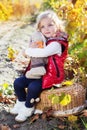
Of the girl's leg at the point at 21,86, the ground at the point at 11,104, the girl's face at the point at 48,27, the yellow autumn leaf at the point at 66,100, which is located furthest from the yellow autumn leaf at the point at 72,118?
the girl's face at the point at 48,27

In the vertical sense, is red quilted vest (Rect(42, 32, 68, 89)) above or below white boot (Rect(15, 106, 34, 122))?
above

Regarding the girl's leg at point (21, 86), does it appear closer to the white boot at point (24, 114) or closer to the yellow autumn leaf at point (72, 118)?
the white boot at point (24, 114)

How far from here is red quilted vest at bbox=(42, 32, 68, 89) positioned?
4.32 metres

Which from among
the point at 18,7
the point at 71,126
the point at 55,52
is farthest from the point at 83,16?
the point at 18,7

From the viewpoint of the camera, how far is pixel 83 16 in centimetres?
563

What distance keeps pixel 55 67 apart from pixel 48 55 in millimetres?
143

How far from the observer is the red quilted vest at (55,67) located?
4.32 meters

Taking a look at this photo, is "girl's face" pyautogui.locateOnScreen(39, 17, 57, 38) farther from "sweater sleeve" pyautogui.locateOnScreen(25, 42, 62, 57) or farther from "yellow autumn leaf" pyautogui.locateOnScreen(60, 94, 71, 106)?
"yellow autumn leaf" pyautogui.locateOnScreen(60, 94, 71, 106)

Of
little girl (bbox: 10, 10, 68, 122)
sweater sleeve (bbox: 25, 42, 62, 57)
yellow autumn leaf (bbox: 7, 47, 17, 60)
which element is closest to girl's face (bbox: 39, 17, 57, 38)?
little girl (bbox: 10, 10, 68, 122)

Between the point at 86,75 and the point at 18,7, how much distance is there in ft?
31.8

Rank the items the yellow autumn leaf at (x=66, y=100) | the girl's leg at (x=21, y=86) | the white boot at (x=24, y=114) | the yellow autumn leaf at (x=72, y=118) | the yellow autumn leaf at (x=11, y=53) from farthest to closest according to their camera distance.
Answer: the yellow autumn leaf at (x=11, y=53), the girl's leg at (x=21, y=86), the white boot at (x=24, y=114), the yellow autumn leaf at (x=72, y=118), the yellow autumn leaf at (x=66, y=100)

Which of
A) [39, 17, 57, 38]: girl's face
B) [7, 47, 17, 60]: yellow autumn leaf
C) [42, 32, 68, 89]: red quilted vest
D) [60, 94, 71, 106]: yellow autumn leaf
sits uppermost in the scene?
[39, 17, 57, 38]: girl's face

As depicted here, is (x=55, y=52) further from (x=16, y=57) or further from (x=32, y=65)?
(x=16, y=57)

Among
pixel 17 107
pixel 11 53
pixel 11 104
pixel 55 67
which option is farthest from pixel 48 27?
pixel 11 53
